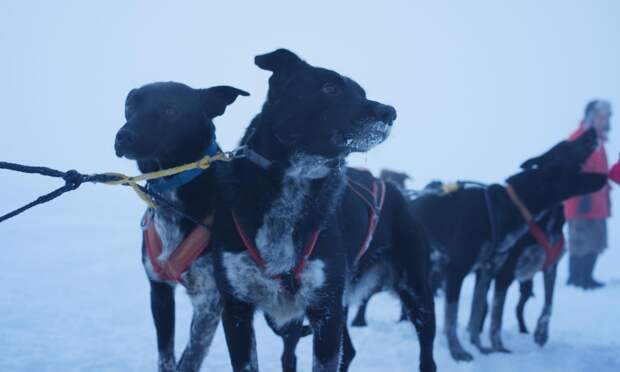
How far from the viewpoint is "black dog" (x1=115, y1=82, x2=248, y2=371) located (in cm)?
280

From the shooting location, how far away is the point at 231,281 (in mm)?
2463

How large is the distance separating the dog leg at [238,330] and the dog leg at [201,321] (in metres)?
0.31

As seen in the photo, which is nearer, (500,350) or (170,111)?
(170,111)

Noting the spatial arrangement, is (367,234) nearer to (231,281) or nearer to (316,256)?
(316,256)

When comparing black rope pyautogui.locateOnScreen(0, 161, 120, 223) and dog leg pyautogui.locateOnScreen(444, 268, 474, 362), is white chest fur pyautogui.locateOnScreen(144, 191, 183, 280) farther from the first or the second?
dog leg pyautogui.locateOnScreen(444, 268, 474, 362)

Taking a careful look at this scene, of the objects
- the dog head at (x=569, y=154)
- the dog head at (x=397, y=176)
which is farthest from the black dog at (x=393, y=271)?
the dog head at (x=397, y=176)

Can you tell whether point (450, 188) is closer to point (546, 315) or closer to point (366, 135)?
point (546, 315)

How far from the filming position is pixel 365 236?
3008 millimetres

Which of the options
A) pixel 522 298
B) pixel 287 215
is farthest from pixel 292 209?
pixel 522 298

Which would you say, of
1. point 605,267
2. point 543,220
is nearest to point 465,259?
point 543,220

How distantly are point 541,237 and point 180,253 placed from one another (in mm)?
3667

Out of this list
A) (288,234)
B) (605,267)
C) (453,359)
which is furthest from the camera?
(605,267)

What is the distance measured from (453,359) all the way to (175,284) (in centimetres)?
260

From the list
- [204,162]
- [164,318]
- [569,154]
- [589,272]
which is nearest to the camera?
[204,162]
